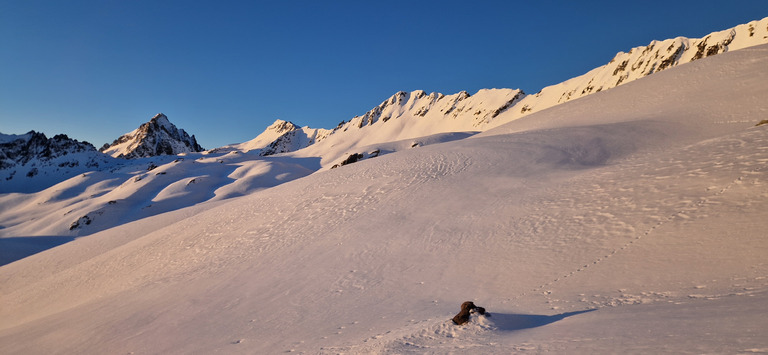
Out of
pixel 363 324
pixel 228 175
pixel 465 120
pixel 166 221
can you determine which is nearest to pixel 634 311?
pixel 363 324

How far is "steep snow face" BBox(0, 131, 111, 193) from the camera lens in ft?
403

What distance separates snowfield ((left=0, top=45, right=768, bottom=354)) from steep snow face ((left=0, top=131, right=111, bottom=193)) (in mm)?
128302

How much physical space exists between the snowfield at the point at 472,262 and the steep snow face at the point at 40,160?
12830cm

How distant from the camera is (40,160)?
137 meters

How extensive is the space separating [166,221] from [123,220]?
121 ft

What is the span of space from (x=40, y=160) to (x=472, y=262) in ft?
603

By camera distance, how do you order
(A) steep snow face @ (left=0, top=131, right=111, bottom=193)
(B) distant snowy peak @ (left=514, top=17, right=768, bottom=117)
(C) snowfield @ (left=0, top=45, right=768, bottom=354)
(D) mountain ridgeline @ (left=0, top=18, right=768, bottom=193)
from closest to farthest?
(C) snowfield @ (left=0, top=45, right=768, bottom=354), (B) distant snowy peak @ (left=514, top=17, right=768, bottom=117), (D) mountain ridgeline @ (left=0, top=18, right=768, bottom=193), (A) steep snow face @ (left=0, top=131, right=111, bottom=193)

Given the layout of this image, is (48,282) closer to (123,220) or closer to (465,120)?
(123,220)

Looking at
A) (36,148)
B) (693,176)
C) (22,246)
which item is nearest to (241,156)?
(22,246)

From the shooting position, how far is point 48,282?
24.2 meters

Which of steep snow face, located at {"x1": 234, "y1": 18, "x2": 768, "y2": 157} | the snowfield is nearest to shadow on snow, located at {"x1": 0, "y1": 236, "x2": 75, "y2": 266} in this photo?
the snowfield

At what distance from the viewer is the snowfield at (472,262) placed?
25.1 ft

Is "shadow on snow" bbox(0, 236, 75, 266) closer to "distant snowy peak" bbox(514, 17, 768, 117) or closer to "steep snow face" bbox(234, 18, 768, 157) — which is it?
"steep snow face" bbox(234, 18, 768, 157)

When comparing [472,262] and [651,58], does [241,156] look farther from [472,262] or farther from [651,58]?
[651,58]
